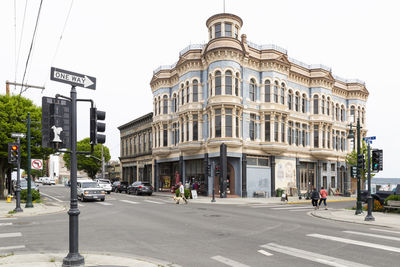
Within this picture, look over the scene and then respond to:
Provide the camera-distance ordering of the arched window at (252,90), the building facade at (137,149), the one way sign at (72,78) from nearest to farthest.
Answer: the one way sign at (72,78)
the arched window at (252,90)
the building facade at (137,149)

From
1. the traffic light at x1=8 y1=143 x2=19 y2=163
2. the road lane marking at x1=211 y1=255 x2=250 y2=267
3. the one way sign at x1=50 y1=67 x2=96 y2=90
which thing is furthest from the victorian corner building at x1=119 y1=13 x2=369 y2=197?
the one way sign at x1=50 y1=67 x2=96 y2=90

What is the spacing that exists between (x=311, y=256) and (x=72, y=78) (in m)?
7.35

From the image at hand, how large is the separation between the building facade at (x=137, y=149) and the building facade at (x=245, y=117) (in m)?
4.35

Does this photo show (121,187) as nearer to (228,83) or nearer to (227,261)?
(228,83)

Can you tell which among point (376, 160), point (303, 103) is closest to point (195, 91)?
point (303, 103)

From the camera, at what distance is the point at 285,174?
3547 cm

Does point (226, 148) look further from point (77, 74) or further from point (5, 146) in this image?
point (77, 74)

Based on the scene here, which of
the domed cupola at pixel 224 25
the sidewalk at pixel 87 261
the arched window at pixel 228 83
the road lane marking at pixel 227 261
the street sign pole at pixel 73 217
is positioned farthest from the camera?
the domed cupola at pixel 224 25

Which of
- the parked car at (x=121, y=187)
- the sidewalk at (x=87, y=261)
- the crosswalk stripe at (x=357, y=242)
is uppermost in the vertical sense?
the sidewalk at (x=87, y=261)

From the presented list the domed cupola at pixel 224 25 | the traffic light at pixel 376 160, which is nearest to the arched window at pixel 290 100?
the domed cupola at pixel 224 25

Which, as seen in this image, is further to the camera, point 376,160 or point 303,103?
point 303,103

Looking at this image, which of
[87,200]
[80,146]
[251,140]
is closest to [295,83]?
[251,140]

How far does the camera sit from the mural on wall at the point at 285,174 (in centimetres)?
3472

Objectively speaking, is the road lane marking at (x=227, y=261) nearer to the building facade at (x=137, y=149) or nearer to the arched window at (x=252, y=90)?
the arched window at (x=252, y=90)
